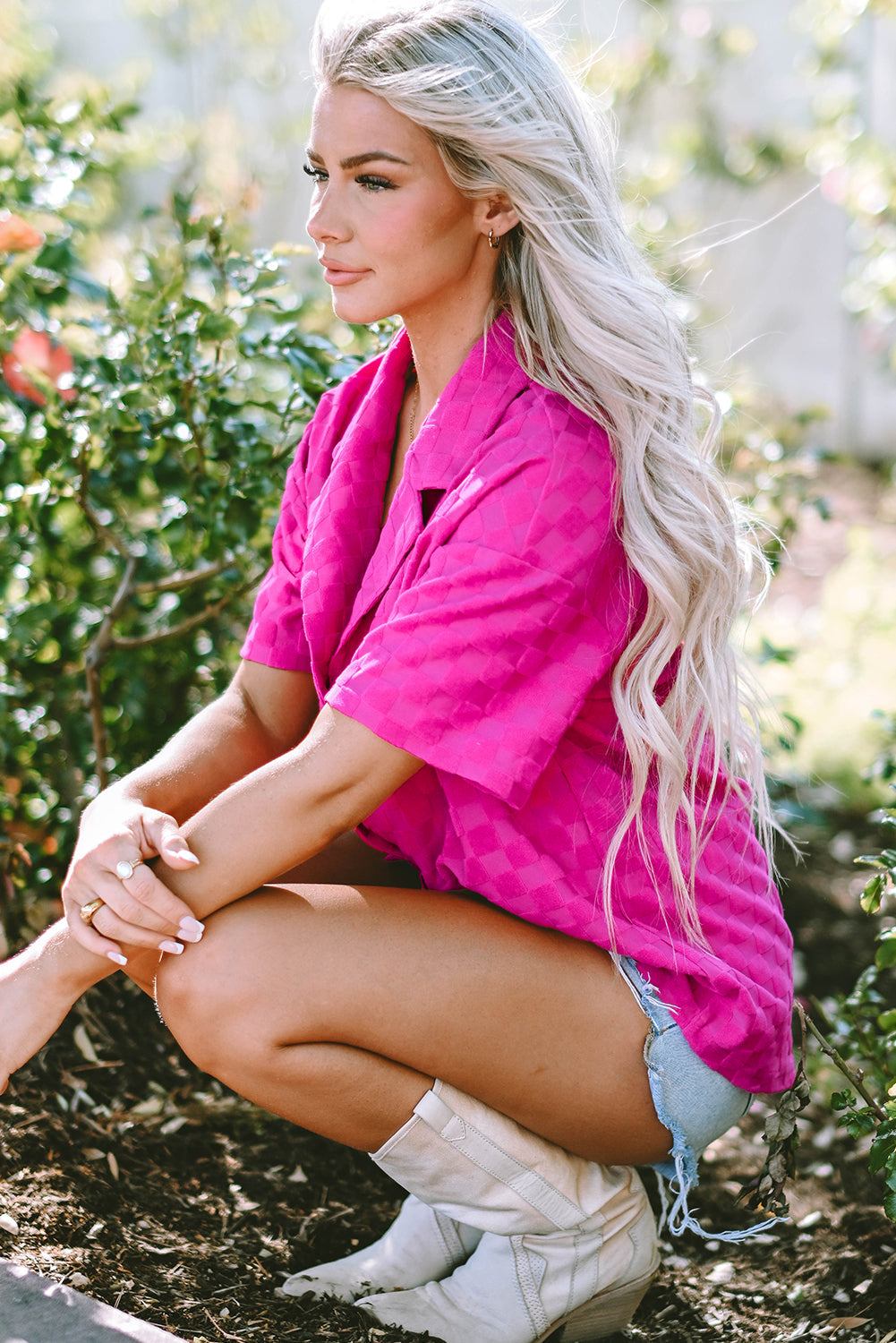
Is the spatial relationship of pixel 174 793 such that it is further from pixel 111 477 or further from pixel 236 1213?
pixel 111 477

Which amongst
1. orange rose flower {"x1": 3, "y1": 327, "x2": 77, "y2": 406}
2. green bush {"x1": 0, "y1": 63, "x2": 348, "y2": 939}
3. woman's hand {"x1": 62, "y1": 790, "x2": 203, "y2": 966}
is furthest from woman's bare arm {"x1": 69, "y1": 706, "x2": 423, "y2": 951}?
orange rose flower {"x1": 3, "y1": 327, "x2": 77, "y2": 406}

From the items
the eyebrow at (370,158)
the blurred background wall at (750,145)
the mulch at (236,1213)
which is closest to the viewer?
the eyebrow at (370,158)

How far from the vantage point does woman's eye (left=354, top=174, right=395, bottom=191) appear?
1.62 m

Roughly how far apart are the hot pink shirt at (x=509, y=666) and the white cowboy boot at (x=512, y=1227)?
231mm

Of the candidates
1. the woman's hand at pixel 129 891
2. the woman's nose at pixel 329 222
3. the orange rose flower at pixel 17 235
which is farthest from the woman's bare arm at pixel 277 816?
the orange rose flower at pixel 17 235

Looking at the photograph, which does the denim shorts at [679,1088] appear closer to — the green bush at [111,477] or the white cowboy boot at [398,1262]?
the white cowboy boot at [398,1262]

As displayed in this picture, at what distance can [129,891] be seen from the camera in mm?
1538

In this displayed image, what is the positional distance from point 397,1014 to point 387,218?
94cm

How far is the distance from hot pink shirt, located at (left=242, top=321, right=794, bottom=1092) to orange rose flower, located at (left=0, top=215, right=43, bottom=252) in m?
0.80

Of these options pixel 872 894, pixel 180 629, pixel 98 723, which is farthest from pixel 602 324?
pixel 98 723

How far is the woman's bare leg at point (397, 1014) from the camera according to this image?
1.55m

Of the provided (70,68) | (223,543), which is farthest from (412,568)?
(70,68)

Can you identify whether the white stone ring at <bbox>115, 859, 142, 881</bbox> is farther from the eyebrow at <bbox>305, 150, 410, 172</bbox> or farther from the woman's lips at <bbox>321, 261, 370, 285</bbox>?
the eyebrow at <bbox>305, 150, 410, 172</bbox>

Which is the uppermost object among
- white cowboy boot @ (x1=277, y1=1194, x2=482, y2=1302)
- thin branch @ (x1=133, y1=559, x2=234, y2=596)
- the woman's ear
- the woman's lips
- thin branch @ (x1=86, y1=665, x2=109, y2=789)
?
the woman's ear
